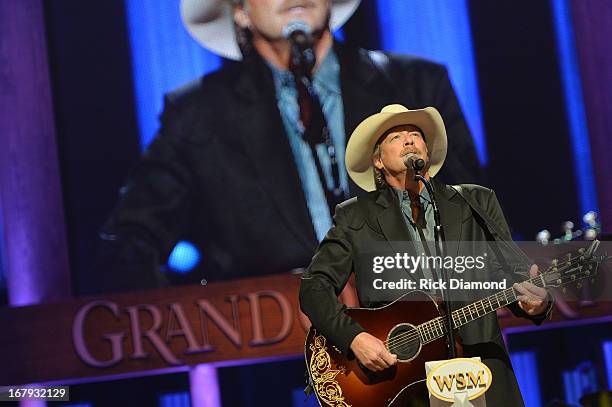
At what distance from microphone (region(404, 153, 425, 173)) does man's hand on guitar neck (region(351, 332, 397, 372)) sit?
0.65 m

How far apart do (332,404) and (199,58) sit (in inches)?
184

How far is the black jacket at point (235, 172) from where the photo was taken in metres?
7.44

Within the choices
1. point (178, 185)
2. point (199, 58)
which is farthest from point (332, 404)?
point (199, 58)

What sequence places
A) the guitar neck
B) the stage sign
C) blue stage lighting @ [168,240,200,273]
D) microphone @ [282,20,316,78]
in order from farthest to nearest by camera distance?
microphone @ [282,20,316,78] → blue stage lighting @ [168,240,200,273] → the stage sign → the guitar neck

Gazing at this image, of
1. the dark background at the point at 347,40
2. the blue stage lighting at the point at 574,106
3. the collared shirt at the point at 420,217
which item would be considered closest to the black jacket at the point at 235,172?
the dark background at the point at 347,40

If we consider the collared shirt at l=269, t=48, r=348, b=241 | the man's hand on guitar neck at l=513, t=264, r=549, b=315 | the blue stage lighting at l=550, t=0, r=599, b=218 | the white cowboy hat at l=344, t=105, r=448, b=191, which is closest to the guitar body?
the man's hand on guitar neck at l=513, t=264, r=549, b=315

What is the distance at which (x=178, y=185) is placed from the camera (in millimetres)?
7613

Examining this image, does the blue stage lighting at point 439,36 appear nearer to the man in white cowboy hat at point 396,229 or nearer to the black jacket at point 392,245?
the man in white cowboy hat at point 396,229

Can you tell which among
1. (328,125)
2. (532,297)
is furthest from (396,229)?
(328,125)

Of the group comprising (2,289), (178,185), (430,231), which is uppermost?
(178,185)

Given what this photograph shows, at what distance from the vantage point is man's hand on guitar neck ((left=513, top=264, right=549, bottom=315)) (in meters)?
3.29

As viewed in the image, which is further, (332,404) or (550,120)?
(550,120)

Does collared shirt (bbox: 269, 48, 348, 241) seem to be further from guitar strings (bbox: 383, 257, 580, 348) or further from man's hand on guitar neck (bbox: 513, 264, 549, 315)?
man's hand on guitar neck (bbox: 513, 264, 549, 315)

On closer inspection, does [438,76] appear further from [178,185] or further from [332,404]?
[332,404]
